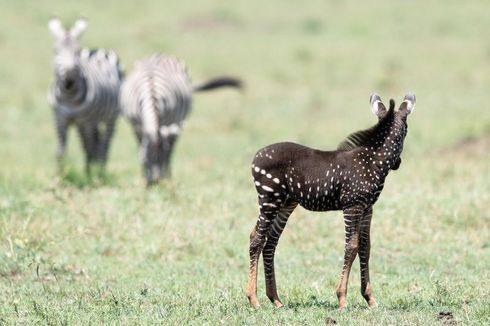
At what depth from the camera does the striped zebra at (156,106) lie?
13.8 metres

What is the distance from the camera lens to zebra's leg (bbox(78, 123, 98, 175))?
1606cm

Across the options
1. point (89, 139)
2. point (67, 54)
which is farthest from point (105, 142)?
point (67, 54)

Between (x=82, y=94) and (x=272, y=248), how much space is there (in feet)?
29.0

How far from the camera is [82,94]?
1567cm

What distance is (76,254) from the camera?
996cm

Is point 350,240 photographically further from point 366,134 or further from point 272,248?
point 366,134

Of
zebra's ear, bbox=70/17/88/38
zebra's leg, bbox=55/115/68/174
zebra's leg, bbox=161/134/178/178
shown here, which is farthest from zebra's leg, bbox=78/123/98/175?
zebra's leg, bbox=161/134/178/178

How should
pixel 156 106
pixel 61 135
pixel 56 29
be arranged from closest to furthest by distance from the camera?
pixel 156 106
pixel 56 29
pixel 61 135

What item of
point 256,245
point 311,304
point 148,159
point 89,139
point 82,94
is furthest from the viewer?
point 89,139

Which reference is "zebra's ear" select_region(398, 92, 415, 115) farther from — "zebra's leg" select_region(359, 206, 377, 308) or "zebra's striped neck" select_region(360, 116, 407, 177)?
"zebra's leg" select_region(359, 206, 377, 308)

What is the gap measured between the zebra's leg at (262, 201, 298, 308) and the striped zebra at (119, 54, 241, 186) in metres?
6.15

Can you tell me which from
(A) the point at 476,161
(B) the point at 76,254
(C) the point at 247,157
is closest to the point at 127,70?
(C) the point at 247,157

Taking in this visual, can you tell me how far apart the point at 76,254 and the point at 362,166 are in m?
3.89

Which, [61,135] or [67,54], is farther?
[61,135]
